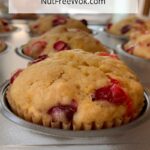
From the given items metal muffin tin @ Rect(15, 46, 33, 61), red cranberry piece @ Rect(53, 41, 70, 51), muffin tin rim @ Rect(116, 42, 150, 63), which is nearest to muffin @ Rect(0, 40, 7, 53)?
metal muffin tin @ Rect(15, 46, 33, 61)

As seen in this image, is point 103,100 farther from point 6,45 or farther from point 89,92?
point 6,45

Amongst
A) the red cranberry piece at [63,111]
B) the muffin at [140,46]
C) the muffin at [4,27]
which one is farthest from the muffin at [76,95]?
the muffin at [4,27]

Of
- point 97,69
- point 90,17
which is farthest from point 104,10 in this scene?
point 90,17

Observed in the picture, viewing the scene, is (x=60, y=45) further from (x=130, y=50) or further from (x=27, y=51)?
(x=130, y=50)

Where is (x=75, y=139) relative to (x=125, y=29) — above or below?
above

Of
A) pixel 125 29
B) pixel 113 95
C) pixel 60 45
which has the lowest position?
A: pixel 125 29

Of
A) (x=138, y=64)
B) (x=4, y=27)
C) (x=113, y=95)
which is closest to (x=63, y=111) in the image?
(x=113, y=95)
